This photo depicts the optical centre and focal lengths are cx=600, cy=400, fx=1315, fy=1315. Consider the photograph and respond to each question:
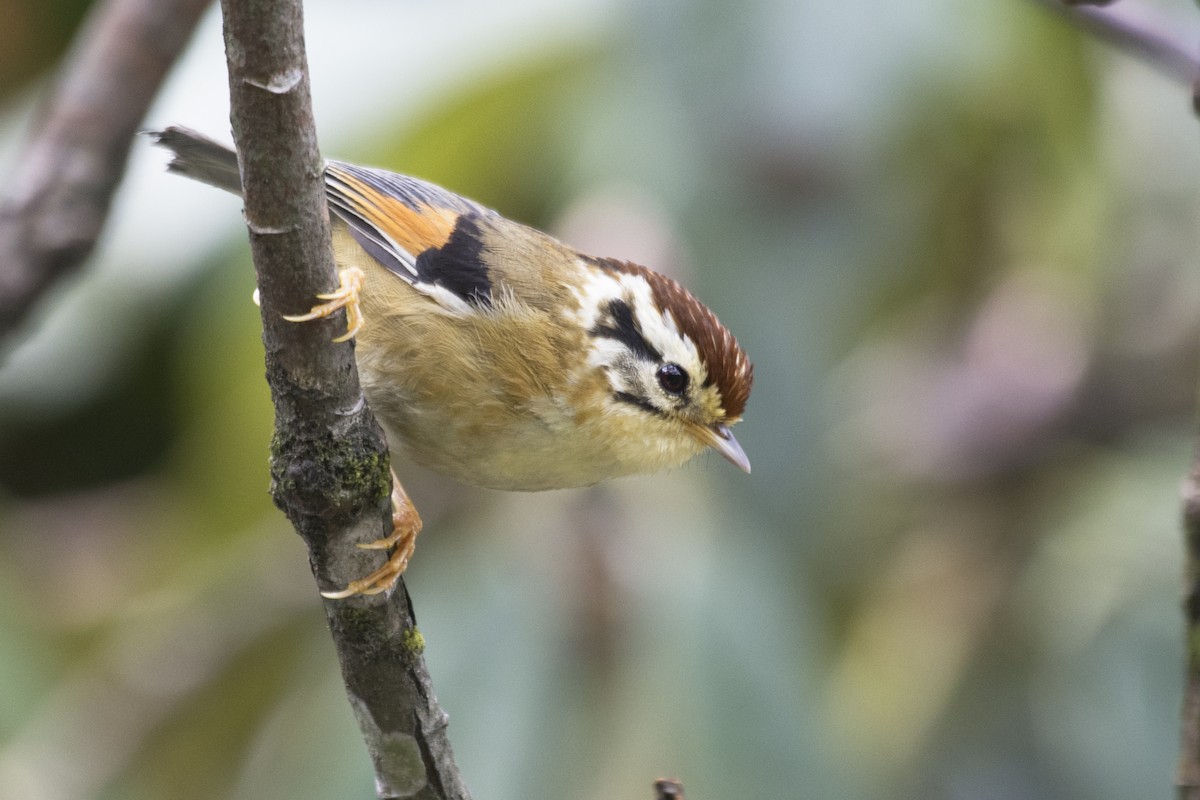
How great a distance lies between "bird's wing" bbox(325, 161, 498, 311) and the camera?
304cm

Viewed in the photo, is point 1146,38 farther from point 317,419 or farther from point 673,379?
point 317,419

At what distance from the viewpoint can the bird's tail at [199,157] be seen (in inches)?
118

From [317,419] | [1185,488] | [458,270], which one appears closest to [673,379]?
[458,270]

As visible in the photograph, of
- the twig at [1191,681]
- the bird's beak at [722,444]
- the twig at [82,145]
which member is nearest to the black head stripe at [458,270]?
the bird's beak at [722,444]

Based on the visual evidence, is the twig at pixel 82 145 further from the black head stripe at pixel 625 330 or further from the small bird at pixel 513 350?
the black head stripe at pixel 625 330

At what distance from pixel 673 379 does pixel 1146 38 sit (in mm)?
1226

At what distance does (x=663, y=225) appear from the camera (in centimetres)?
446

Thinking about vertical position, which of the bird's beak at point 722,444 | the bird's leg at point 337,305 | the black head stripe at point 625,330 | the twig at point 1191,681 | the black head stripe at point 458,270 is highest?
the black head stripe at point 458,270

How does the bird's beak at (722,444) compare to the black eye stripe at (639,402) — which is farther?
the bird's beak at (722,444)

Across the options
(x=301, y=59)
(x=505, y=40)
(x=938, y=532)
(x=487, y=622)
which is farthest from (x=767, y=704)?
(x=301, y=59)

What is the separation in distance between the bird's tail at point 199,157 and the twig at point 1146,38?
1866mm

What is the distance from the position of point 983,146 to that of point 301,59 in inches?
156

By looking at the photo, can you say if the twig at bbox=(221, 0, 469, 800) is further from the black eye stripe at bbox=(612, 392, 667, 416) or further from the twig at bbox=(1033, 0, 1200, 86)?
the twig at bbox=(1033, 0, 1200, 86)

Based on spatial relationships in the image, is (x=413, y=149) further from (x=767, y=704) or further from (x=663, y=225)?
(x=767, y=704)
